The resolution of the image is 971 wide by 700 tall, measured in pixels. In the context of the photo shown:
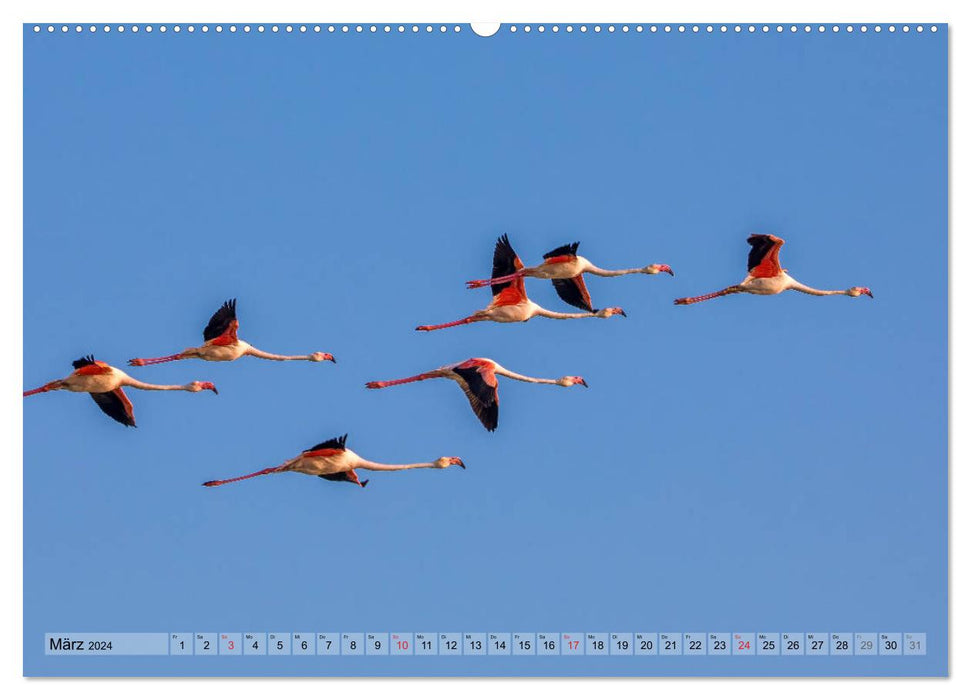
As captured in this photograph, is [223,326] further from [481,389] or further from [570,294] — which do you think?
[570,294]

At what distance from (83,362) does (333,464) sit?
1.78 metres

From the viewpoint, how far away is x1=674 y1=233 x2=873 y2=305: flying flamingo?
508 inches

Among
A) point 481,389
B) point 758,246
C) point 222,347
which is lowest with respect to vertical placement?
point 481,389

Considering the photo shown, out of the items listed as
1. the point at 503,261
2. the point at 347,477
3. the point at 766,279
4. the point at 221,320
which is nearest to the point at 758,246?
the point at 766,279

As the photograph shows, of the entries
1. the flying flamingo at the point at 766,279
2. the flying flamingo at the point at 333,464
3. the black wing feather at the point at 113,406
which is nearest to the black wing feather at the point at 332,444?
the flying flamingo at the point at 333,464

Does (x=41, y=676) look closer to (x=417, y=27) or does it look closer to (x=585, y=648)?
(x=585, y=648)

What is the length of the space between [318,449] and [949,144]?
4.59 m

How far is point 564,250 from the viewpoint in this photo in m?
13.1

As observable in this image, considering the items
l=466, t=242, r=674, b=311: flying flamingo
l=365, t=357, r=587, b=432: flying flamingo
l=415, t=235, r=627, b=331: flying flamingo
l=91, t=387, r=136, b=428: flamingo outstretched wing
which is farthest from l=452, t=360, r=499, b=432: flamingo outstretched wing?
l=91, t=387, r=136, b=428: flamingo outstretched wing

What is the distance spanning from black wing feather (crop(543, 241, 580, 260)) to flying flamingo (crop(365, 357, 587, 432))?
829 millimetres

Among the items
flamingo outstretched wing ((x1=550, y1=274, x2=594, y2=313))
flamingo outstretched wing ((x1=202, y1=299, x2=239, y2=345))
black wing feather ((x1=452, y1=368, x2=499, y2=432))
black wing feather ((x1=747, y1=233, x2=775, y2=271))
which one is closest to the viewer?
black wing feather ((x1=452, y1=368, x2=499, y2=432))

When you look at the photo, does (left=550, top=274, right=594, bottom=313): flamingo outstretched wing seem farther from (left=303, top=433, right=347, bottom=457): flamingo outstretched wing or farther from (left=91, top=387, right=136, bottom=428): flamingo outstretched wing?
(left=91, top=387, right=136, bottom=428): flamingo outstretched wing

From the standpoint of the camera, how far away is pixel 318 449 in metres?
12.7

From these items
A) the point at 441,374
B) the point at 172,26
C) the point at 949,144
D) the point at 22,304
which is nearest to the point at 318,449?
the point at 441,374
